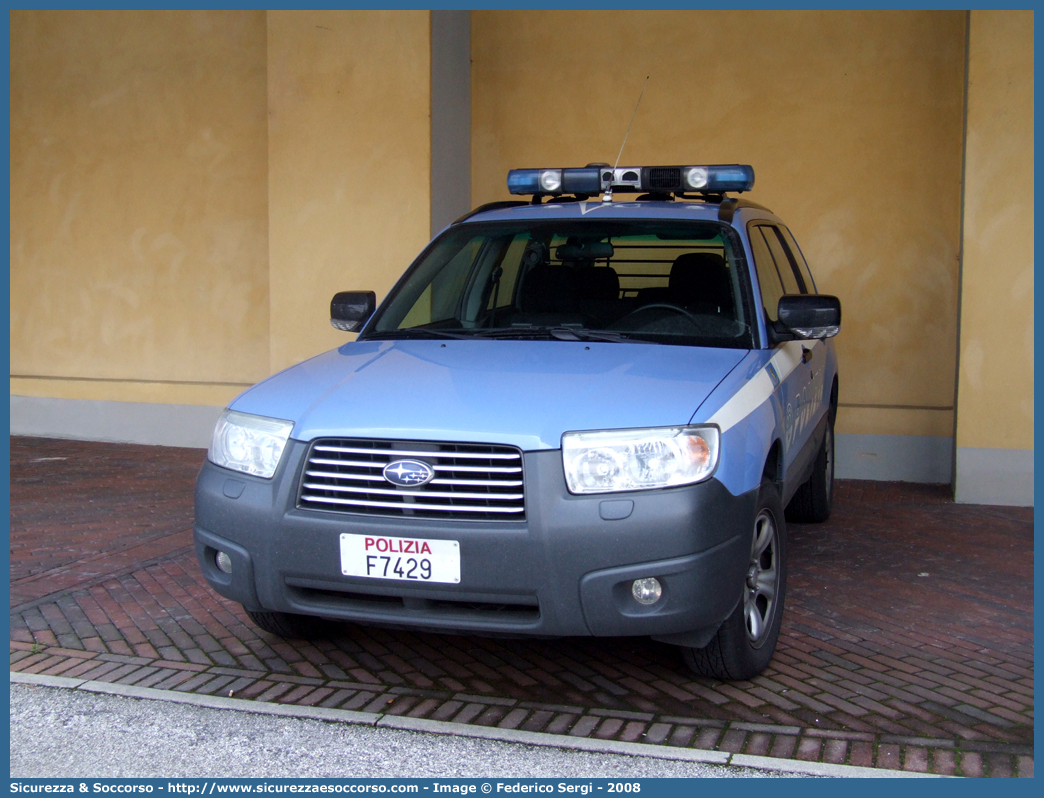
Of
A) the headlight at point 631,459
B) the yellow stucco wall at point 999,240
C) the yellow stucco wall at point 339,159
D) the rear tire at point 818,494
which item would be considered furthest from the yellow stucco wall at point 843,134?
the headlight at point 631,459

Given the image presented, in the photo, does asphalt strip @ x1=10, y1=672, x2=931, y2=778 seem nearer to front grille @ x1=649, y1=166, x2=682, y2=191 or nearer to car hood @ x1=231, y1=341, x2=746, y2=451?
car hood @ x1=231, y1=341, x2=746, y2=451

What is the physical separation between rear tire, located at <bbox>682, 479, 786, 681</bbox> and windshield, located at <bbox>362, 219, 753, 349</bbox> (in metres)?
0.75

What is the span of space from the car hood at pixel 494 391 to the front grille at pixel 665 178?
4.59 feet

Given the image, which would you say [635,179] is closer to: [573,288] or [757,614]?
[573,288]

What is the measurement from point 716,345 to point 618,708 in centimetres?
145

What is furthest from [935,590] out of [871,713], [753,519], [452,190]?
[452,190]

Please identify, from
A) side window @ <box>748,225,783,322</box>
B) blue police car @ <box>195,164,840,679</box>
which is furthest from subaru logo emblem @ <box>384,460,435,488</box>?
side window @ <box>748,225,783,322</box>

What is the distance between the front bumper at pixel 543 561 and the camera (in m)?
3.23

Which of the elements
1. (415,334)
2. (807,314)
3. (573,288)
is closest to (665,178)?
(573,288)

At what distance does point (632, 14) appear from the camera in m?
8.28

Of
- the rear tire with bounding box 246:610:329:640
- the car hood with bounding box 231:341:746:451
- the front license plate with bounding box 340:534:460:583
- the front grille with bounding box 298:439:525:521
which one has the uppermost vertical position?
the car hood with bounding box 231:341:746:451

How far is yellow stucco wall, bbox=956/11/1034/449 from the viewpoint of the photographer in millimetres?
6840

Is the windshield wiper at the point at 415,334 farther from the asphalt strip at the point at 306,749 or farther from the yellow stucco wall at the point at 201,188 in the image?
the yellow stucco wall at the point at 201,188

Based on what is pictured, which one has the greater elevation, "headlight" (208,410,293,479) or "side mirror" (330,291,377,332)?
"side mirror" (330,291,377,332)
